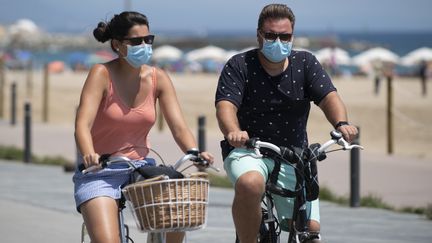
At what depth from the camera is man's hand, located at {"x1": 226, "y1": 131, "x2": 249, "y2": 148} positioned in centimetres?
547

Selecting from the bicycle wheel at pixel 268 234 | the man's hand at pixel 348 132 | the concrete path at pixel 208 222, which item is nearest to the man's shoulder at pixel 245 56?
the man's hand at pixel 348 132

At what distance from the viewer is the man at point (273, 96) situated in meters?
5.73

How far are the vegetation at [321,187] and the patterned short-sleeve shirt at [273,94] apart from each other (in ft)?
17.5

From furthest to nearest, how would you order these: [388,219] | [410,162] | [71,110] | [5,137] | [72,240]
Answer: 1. [71,110]
2. [5,137]
3. [410,162]
4. [388,219]
5. [72,240]

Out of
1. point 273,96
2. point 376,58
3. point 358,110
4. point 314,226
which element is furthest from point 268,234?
point 376,58

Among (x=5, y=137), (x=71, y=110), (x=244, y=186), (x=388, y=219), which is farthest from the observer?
(x=71, y=110)

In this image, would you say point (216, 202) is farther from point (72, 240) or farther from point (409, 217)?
point (72, 240)

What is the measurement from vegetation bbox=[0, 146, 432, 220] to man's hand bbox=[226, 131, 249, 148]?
5.79m

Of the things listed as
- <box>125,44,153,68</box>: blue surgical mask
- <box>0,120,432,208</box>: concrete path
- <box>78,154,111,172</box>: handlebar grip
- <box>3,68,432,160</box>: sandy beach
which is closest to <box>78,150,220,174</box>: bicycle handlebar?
<box>78,154,111,172</box>: handlebar grip

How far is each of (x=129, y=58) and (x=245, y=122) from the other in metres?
0.79

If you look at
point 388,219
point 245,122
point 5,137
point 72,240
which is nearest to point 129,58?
point 245,122

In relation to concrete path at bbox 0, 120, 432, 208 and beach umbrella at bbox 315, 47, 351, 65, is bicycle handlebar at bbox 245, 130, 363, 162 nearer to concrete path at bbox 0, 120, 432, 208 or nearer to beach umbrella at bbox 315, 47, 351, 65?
concrete path at bbox 0, 120, 432, 208

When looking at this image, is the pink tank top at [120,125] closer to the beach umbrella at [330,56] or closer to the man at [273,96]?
the man at [273,96]

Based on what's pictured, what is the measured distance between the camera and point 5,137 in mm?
22688
